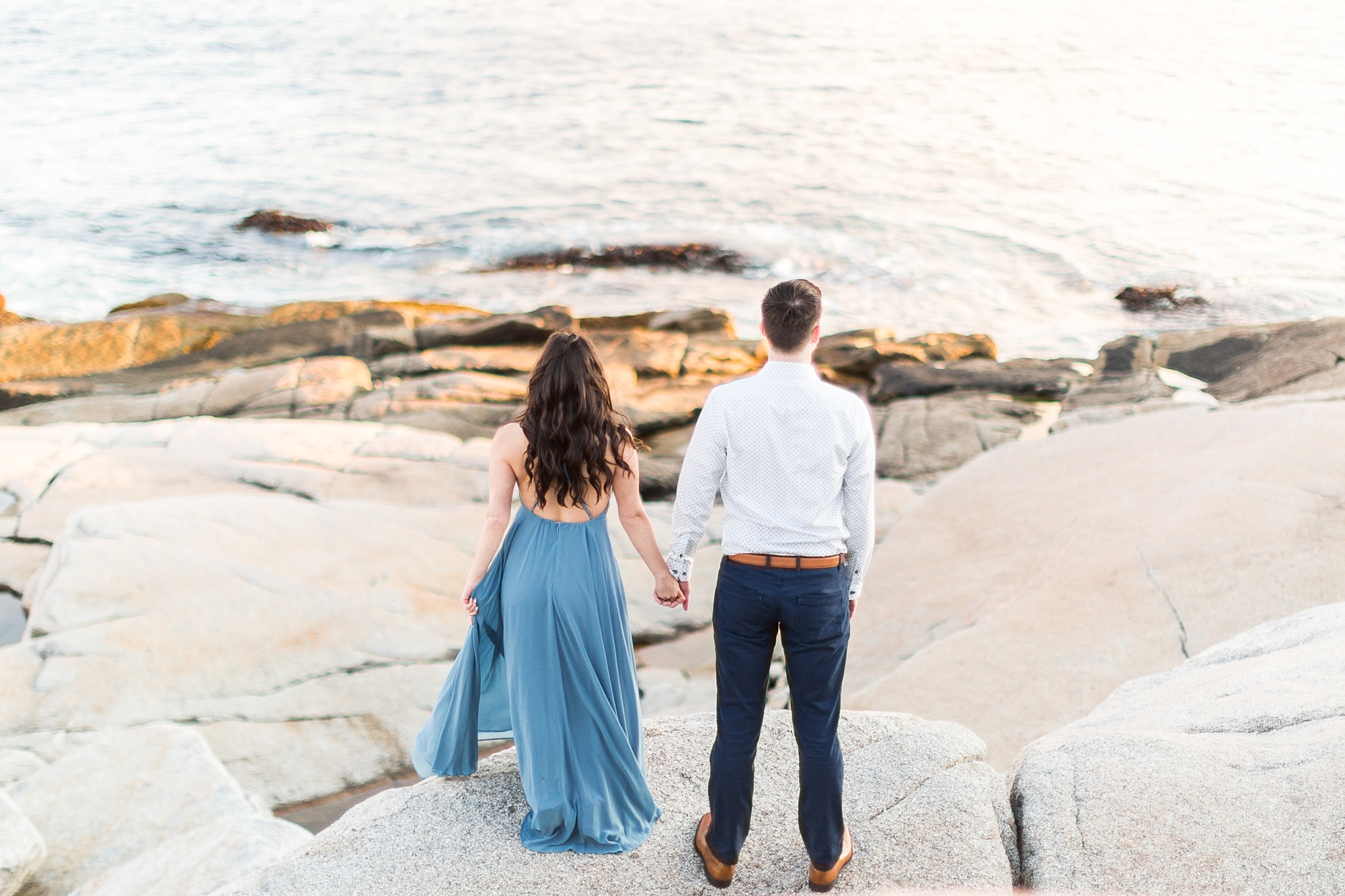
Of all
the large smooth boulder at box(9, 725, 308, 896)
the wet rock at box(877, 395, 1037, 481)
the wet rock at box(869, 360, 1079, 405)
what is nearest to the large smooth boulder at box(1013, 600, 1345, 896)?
the large smooth boulder at box(9, 725, 308, 896)

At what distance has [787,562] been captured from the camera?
9.30ft

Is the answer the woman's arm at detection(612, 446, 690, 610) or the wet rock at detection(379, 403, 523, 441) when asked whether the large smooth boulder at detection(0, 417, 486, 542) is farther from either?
the woman's arm at detection(612, 446, 690, 610)

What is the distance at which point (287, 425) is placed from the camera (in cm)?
945

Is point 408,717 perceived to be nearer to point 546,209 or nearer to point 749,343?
point 749,343

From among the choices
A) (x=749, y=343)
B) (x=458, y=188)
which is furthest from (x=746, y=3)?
(x=749, y=343)

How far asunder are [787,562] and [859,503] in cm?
32

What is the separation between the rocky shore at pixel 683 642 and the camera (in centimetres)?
323

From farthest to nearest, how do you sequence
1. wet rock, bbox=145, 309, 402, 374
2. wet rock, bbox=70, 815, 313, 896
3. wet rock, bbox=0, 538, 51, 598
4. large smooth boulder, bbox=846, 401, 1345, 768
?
wet rock, bbox=145, 309, 402, 374 < wet rock, bbox=0, 538, 51, 598 < large smooth boulder, bbox=846, 401, 1345, 768 < wet rock, bbox=70, 815, 313, 896

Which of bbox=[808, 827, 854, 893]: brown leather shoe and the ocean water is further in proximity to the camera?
the ocean water

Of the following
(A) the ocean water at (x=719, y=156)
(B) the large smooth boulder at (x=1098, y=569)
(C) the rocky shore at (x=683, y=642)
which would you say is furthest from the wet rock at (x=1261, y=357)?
(A) the ocean water at (x=719, y=156)

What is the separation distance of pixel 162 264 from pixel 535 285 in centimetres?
975

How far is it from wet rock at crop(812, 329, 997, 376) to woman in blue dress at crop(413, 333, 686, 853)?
1154 cm

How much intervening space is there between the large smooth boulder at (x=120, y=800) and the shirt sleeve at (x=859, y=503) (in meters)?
3.33

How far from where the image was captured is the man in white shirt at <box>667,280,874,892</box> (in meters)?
2.83
